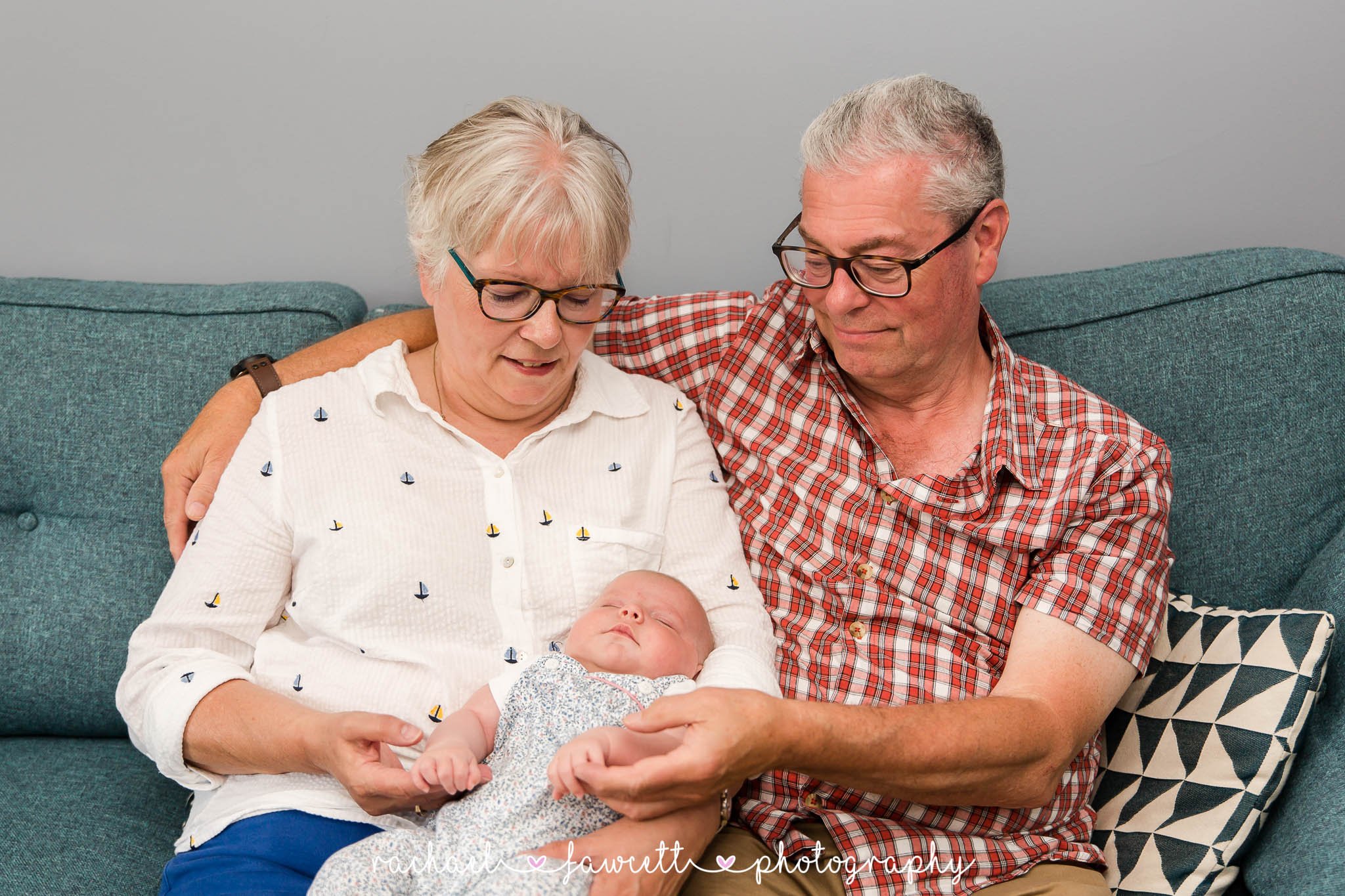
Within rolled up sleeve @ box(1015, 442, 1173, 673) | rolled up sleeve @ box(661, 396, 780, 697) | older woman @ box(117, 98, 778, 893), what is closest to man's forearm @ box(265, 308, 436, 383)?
older woman @ box(117, 98, 778, 893)

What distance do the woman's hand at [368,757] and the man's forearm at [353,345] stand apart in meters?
0.69

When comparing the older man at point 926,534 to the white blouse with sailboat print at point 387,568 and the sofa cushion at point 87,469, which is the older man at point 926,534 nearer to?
the white blouse with sailboat print at point 387,568

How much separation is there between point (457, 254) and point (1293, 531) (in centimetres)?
157

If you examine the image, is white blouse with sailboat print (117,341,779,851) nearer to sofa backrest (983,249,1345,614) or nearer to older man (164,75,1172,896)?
older man (164,75,1172,896)

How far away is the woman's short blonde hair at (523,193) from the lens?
1618 mm

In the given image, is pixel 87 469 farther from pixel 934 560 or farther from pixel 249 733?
pixel 934 560

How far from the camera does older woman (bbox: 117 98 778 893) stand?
5.21 ft

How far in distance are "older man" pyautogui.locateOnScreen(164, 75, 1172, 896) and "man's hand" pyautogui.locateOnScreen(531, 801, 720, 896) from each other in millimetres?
180

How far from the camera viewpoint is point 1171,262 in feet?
7.14

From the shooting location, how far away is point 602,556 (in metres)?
1.80

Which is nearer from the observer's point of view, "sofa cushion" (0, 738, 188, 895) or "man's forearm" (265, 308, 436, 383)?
"sofa cushion" (0, 738, 188, 895)

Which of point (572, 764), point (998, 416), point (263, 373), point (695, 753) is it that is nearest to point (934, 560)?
point (998, 416)

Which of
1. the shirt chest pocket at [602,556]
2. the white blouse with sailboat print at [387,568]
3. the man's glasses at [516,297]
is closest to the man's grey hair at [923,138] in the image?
the man's glasses at [516,297]

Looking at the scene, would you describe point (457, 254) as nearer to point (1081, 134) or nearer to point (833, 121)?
point (833, 121)
